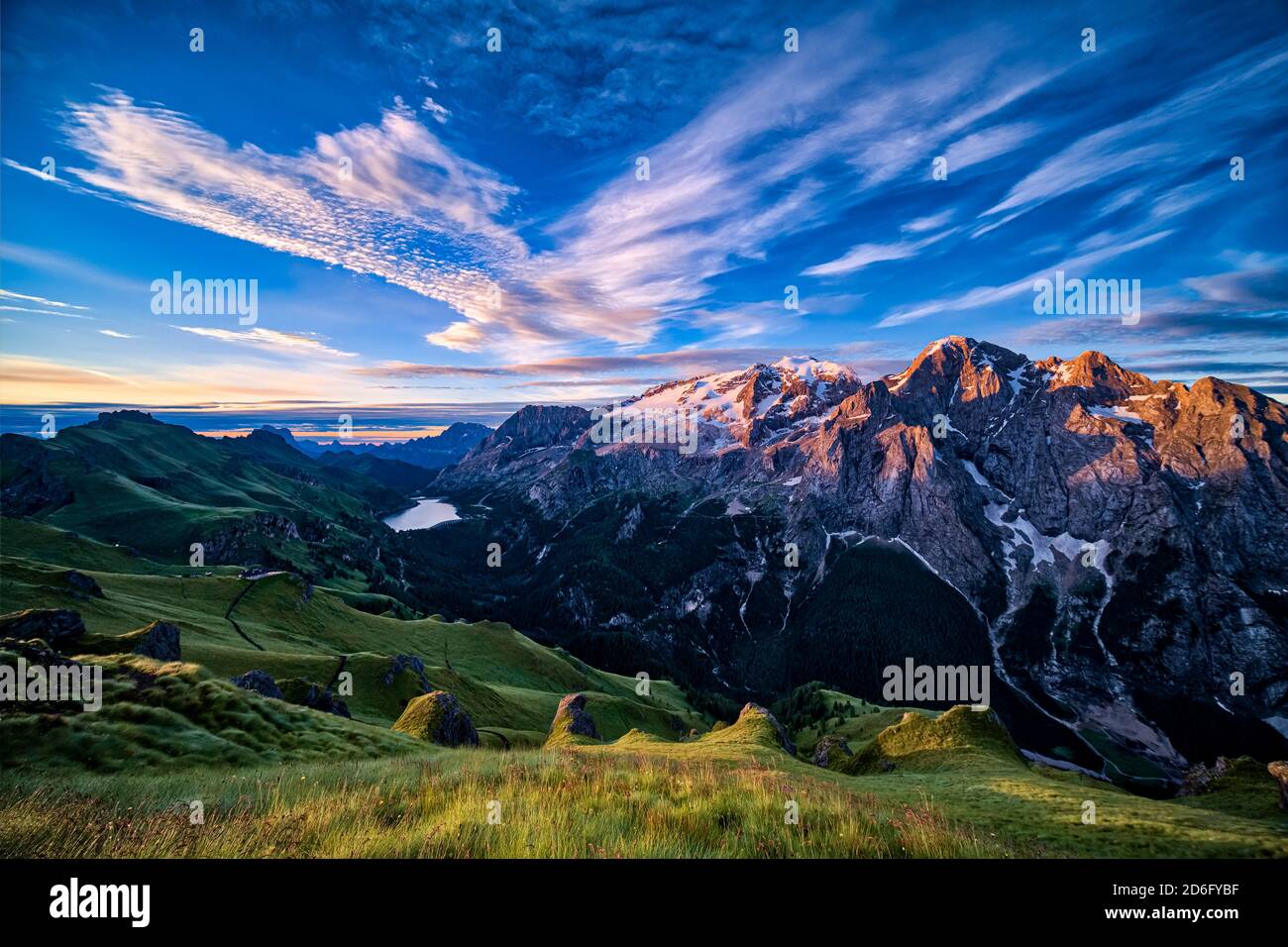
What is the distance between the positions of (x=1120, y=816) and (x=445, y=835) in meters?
20.5

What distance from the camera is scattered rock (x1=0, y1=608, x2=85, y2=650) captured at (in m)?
31.3

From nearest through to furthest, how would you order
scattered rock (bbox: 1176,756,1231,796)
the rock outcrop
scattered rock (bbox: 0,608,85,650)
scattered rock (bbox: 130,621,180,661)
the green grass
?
the green grass → scattered rock (bbox: 1176,756,1231,796) → scattered rock (bbox: 0,608,85,650) → scattered rock (bbox: 130,621,180,661) → the rock outcrop

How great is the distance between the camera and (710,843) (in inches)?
301

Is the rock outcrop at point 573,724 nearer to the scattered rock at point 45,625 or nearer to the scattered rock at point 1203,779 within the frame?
the scattered rock at point 45,625

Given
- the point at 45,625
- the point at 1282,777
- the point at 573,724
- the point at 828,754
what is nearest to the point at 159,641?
the point at 45,625

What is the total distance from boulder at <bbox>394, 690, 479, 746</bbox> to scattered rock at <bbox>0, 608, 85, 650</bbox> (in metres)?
21.7

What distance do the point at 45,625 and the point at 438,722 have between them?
26.4 metres

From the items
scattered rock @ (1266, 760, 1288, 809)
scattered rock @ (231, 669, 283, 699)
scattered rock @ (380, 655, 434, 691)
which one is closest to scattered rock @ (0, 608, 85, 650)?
scattered rock @ (231, 669, 283, 699)

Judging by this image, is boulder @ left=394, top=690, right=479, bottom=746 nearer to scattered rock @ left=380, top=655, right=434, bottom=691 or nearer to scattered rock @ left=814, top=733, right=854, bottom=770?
scattered rock @ left=814, top=733, right=854, bottom=770

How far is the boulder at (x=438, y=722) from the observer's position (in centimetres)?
3475

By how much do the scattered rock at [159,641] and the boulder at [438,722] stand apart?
71.8 feet
